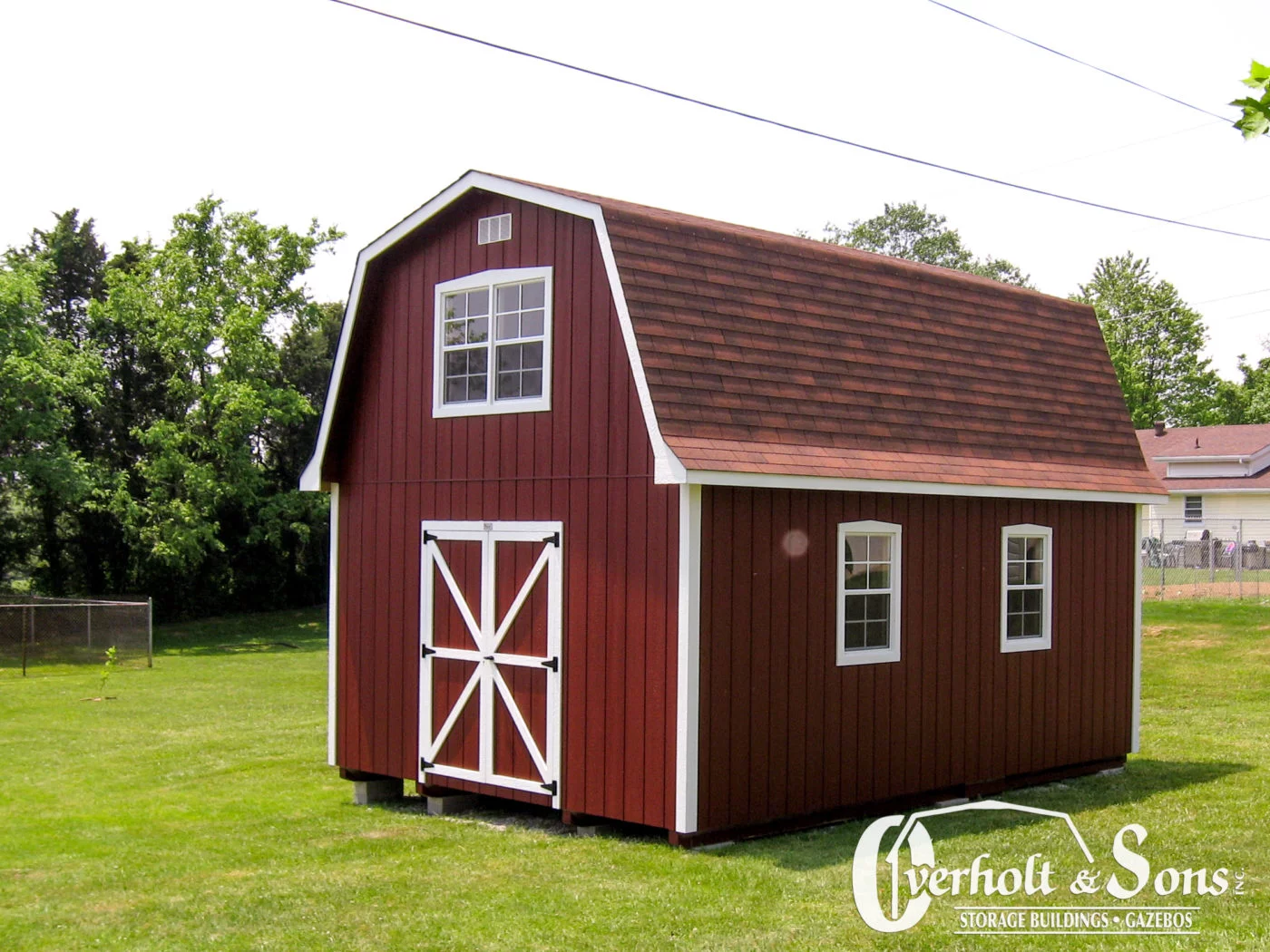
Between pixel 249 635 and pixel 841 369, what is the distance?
93.0 feet

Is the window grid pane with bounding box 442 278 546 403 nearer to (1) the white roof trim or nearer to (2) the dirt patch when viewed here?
(1) the white roof trim

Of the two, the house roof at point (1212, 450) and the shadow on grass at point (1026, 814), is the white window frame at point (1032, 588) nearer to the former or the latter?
the shadow on grass at point (1026, 814)

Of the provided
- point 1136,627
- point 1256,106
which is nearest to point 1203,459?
point 1136,627

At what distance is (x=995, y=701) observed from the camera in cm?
1270

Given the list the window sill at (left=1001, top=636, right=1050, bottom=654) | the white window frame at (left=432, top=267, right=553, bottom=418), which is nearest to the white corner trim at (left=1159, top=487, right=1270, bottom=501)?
the window sill at (left=1001, top=636, right=1050, bottom=654)

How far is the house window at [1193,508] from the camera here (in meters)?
44.9

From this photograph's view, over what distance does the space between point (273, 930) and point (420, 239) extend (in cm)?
651

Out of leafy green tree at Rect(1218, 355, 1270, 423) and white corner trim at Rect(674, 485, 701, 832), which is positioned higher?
leafy green tree at Rect(1218, 355, 1270, 423)

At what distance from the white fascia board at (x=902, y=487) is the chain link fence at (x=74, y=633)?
20.6 metres

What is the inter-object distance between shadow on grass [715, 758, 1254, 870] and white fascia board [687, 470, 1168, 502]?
2.73 metres

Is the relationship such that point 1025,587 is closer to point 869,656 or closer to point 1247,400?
point 869,656

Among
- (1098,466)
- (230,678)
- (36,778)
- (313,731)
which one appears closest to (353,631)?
(36,778)

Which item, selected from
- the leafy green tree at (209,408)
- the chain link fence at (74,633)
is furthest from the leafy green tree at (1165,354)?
the chain link fence at (74,633)

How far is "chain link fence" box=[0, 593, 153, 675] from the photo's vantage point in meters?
27.5
